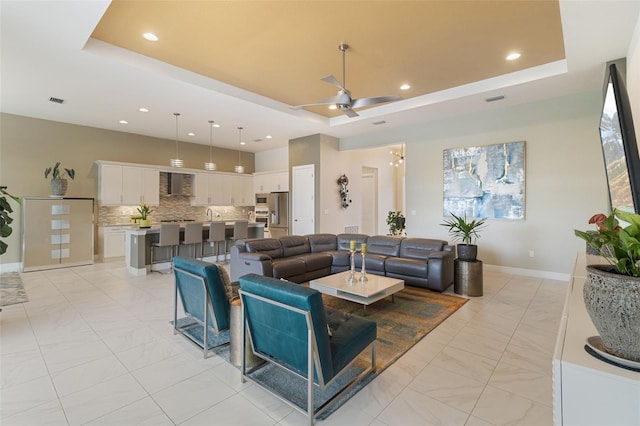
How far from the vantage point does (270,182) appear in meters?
9.55

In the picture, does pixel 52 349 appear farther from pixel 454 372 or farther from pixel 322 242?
pixel 322 242

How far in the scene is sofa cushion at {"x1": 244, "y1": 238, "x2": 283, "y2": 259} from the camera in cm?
492

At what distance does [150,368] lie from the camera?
2.51 m

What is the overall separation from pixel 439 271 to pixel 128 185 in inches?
298

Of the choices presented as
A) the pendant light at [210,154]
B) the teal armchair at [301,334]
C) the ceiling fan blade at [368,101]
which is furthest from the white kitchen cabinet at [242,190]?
the teal armchair at [301,334]

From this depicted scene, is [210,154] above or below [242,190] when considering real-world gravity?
above

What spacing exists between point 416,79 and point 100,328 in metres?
5.55

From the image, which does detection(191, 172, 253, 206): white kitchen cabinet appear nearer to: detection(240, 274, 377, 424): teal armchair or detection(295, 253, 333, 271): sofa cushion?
detection(295, 253, 333, 271): sofa cushion

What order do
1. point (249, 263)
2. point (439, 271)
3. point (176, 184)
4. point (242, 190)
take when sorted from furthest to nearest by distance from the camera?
point (242, 190) < point (176, 184) < point (249, 263) < point (439, 271)

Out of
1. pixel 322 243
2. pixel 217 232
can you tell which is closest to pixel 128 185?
pixel 217 232

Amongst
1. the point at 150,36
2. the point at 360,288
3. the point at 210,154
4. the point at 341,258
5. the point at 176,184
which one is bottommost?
the point at 360,288

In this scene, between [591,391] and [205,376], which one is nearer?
[591,391]

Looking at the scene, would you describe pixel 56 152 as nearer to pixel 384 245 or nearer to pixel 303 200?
pixel 303 200

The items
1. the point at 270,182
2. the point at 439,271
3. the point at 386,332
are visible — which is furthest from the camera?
the point at 270,182
